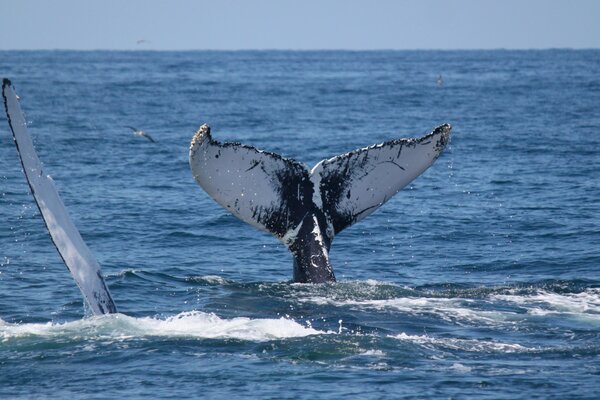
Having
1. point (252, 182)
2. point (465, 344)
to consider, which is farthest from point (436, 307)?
point (252, 182)

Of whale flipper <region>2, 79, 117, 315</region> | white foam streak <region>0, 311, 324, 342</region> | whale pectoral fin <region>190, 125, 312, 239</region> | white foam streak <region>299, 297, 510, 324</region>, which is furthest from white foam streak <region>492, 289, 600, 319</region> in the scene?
whale flipper <region>2, 79, 117, 315</region>

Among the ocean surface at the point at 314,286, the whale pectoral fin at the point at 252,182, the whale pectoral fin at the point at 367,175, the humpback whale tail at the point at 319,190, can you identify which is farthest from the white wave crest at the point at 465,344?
the whale pectoral fin at the point at 252,182

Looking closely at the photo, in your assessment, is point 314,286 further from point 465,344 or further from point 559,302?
point 559,302

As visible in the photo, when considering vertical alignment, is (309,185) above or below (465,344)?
above

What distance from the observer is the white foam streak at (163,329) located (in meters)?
11.2

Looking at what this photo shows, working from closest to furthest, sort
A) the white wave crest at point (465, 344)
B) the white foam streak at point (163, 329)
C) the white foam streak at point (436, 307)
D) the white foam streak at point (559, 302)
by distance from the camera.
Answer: the white wave crest at point (465, 344) → the white foam streak at point (163, 329) → the white foam streak at point (436, 307) → the white foam streak at point (559, 302)

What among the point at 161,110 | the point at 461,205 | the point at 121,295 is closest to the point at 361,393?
the point at 121,295

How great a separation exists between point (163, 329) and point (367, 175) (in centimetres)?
259

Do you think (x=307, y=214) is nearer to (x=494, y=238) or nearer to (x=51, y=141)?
(x=494, y=238)

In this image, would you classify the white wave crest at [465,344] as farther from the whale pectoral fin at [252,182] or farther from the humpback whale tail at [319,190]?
the whale pectoral fin at [252,182]

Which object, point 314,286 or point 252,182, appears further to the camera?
point 314,286

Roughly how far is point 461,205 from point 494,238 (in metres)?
3.28

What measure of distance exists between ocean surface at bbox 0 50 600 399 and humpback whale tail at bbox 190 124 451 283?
0.53 metres

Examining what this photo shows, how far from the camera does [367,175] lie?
12312 mm
